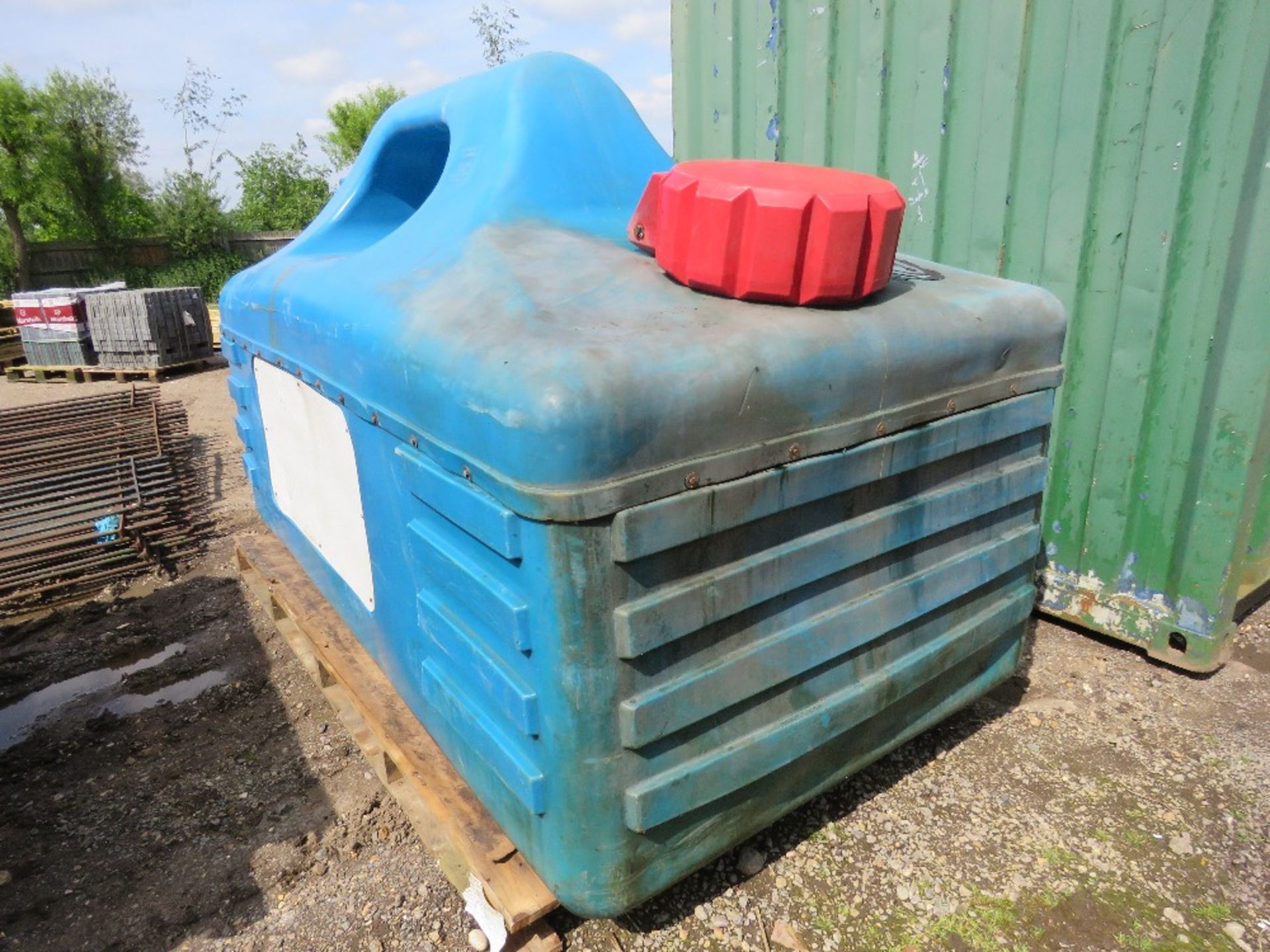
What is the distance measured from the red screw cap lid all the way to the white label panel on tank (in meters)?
1.00

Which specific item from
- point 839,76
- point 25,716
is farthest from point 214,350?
point 839,76

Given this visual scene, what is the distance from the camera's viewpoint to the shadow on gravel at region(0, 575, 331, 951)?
6.46 ft

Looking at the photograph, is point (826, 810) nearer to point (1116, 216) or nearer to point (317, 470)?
Answer: point (317, 470)

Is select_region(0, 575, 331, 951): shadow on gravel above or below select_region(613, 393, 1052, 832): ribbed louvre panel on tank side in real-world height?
below

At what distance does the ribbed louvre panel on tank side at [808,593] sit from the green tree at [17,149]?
70.6 ft

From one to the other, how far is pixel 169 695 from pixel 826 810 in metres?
2.37

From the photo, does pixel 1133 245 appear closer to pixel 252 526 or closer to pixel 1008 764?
pixel 1008 764

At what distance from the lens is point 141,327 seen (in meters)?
9.05

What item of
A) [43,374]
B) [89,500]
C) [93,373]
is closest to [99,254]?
[43,374]

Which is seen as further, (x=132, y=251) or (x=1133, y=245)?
(x=132, y=251)

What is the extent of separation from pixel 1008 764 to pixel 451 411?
1.90 m

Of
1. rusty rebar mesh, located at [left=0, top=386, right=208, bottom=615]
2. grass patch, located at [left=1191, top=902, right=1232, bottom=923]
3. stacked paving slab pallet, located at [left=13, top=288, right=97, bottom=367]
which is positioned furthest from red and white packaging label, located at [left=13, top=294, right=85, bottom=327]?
grass patch, located at [left=1191, top=902, right=1232, bottom=923]

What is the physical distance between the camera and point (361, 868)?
202 cm

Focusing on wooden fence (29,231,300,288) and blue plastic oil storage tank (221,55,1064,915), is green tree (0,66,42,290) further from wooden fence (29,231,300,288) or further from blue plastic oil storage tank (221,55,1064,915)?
blue plastic oil storage tank (221,55,1064,915)
